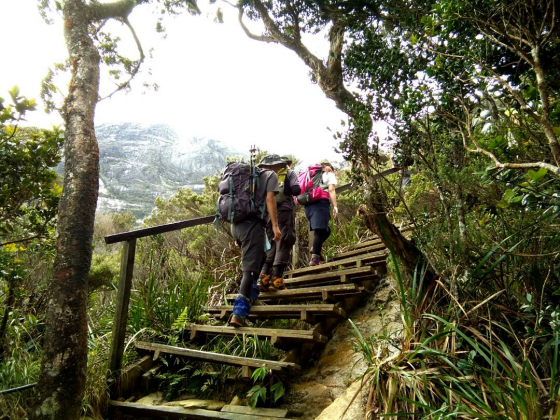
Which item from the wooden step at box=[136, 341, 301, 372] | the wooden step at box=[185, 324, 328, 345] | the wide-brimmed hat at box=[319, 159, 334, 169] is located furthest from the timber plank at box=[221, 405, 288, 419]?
the wide-brimmed hat at box=[319, 159, 334, 169]

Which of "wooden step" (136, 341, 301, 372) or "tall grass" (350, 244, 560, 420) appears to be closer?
"tall grass" (350, 244, 560, 420)

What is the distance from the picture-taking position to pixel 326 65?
8.61 m

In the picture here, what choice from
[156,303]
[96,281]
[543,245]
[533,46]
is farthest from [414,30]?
[96,281]

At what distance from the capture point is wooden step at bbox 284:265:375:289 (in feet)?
12.7

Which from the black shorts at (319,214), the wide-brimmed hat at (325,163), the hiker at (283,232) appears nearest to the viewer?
the hiker at (283,232)

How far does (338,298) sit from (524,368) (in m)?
2.18

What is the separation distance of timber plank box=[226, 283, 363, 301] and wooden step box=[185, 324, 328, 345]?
0.51 metres

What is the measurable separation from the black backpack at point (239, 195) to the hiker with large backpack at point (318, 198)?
4.27 feet

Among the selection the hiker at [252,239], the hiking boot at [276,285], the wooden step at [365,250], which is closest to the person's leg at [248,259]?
the hiker at [252,239]

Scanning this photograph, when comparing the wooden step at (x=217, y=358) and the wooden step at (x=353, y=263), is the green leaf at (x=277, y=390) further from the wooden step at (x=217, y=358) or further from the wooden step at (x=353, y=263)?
the wooden step at (x=353, y=263)

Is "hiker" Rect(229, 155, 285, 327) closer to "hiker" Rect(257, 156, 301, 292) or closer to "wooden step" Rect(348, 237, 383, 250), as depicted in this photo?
"hiker" Rect(257, 156, 301, 292)

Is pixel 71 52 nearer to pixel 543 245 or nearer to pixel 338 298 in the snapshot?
pixel 338 298

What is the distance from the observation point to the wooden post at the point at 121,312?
3.49m

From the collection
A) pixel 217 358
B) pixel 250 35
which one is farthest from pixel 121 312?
pixel 250 35
